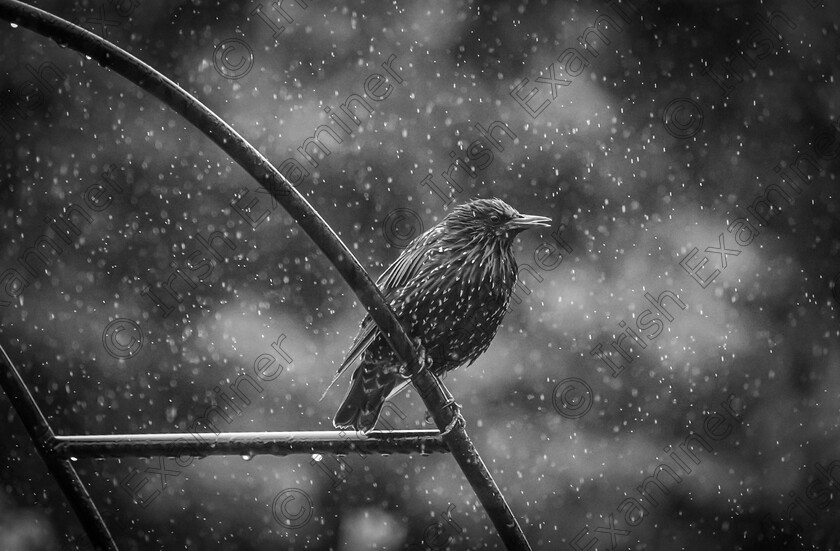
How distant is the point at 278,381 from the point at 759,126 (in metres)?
4.29

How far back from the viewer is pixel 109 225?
705cm

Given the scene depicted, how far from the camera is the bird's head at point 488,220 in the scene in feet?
10.3

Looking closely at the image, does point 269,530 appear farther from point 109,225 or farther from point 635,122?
point 635,122

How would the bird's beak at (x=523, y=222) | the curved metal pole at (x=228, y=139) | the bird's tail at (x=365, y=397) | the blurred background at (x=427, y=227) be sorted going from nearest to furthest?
the curved metal pole at (x=228, y=139) → the bird's beak at (x=523, y=222) → the bird's tail at (x=365, y=397) → the blurred background at (x=427, y=227)

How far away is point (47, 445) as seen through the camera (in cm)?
212

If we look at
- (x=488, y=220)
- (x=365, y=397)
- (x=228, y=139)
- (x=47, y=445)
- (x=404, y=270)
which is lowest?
(x=365, y=397)

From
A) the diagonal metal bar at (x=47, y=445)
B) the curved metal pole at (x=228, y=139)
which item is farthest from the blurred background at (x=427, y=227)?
the curved metal pole at (x=228, y=139)

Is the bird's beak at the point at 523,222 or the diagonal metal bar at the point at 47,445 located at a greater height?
the bird's beak at the point at 523,222

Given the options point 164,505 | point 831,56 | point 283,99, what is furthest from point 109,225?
point 831,56

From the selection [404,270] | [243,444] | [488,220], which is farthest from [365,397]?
[243,444]

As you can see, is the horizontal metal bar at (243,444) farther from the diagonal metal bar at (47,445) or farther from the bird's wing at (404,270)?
the bird's wing at (404,270)

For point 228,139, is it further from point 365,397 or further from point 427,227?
point 427,227

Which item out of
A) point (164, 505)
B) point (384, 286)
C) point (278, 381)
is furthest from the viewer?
point (164, 505)

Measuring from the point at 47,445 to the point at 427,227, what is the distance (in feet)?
16.1
